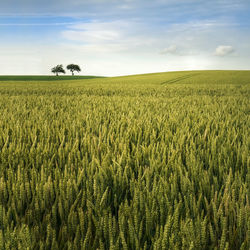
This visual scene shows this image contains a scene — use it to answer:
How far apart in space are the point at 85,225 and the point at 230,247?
0.48 metres

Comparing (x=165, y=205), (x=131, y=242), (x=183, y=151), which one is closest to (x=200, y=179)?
(x=165, y=205)

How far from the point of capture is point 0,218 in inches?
33.1

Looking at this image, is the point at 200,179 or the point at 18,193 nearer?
the point at 18,193

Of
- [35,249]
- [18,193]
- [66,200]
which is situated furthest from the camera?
[18,193]

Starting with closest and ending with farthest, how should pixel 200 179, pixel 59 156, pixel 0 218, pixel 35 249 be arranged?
pixel 35 249 < pixel 0 218 < pixel 200 179 < pixel 59 156

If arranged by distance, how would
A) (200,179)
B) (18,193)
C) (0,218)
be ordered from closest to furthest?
(0,218) < (18,193) < (200,179)

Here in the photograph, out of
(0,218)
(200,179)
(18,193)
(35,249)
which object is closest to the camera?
(35,249)

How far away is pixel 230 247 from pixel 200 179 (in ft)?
1.39

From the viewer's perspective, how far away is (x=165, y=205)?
91cm

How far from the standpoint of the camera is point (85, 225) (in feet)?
2.82

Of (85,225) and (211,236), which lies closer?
(211,236)

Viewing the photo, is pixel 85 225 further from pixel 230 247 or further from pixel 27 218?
pixel 230 247

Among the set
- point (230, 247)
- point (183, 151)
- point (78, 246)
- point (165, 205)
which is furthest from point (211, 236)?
point (183, 151)

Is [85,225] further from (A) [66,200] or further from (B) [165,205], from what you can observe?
(B) [165,205]
